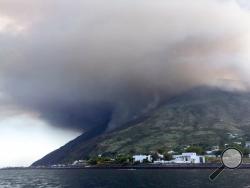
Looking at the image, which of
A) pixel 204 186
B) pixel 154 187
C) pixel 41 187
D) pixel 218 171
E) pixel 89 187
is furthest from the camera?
pixel 41 187

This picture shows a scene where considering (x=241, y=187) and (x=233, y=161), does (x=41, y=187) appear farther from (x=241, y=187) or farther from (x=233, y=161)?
(x=233, y=161)

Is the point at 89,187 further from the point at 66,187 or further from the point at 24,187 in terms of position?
the point at 24,187

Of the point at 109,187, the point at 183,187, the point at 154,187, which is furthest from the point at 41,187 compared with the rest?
the point at 183,187

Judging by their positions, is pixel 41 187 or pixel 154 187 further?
pixel 41 187

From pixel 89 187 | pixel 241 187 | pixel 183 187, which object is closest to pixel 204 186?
pixel 183 187

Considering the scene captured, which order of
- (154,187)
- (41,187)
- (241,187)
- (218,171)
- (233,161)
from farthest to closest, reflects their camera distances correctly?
(41,187), (154,187), (241,187), (233,161), (218,171)

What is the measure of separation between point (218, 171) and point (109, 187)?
130 m

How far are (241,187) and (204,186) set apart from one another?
46.0 feet

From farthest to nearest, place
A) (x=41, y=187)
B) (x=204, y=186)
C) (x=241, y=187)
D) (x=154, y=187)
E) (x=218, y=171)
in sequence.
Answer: (x=41, y=187), (x=154, y=187), (x=204, y=186), (x=241, y=187), (x=218, y=171)

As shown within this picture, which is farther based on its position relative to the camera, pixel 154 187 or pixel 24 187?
pixel 24 187

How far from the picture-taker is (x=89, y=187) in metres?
146

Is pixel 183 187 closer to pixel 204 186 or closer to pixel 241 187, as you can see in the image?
pixel 204 186

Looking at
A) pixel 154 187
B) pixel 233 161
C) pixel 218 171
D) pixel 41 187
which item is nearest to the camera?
pixel 218 171

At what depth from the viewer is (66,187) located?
15400cm
